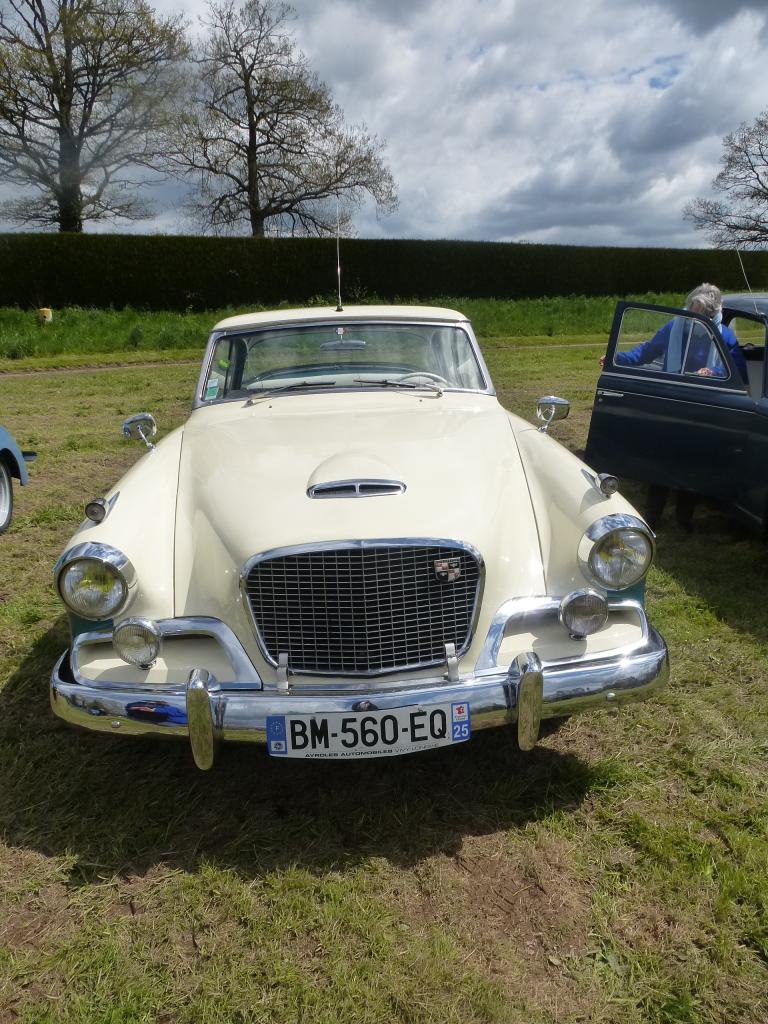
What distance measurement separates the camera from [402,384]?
4.00m

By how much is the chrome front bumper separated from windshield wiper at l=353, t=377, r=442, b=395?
1708 mm

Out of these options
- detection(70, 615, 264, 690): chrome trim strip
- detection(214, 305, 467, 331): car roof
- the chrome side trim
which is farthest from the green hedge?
the chrome side trim

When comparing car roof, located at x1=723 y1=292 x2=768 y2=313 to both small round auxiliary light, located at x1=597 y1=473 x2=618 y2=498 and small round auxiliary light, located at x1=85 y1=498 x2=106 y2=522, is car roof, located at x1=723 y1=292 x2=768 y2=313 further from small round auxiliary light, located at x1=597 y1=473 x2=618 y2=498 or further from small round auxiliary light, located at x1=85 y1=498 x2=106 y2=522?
small round auxiliary light, located at x1=85 y1=498 x2=106 y2=522

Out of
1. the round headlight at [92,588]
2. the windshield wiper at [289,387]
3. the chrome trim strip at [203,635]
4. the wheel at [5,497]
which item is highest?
the windshield wiper at [289,387]

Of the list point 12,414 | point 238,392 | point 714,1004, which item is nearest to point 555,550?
point 714,1004

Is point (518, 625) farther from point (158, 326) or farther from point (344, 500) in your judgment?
point (158, 326)

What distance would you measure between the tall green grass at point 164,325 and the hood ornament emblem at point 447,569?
15915 millimetres

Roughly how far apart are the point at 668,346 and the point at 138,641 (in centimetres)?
410

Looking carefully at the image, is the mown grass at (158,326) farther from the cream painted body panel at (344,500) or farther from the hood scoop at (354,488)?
the hood scoop at (354,488)

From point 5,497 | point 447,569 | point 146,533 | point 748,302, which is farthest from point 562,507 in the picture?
point 5,497

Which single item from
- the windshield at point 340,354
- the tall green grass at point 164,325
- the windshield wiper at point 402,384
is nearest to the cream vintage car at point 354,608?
the windshield wiper at point 402,384

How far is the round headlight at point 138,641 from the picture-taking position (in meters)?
2.43

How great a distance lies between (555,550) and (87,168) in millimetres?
26654

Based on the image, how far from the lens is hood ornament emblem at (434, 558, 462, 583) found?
8.12 feet
